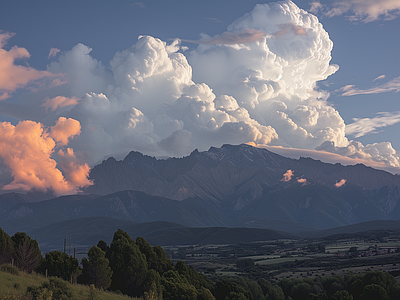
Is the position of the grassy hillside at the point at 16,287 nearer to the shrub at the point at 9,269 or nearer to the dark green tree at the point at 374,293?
the shrub at the point at 9,269

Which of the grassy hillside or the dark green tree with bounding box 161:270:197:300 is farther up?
the grassy hillside

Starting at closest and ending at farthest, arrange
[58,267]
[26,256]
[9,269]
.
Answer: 1. [9,269]
2. [26,256]
3. [58,267]

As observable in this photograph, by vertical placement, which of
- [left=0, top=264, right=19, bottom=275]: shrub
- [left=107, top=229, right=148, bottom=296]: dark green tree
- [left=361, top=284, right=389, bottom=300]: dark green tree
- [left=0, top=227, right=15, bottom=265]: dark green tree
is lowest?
[left=361, top=284, right=389, bottom=300]: dark green tree

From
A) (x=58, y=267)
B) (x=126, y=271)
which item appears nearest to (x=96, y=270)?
(x=58, y=267)

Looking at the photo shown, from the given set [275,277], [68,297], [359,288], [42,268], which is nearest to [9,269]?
[68,297]

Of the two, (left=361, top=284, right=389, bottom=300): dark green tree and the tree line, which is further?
(left=361, top=284, right=389, bottom=300): dark green tree

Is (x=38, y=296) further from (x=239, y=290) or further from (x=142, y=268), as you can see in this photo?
(x=239, y=290)

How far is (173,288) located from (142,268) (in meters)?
9.40

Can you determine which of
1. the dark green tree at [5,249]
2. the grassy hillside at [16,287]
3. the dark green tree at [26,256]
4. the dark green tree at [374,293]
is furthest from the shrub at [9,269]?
the dark green tree at [374,293]

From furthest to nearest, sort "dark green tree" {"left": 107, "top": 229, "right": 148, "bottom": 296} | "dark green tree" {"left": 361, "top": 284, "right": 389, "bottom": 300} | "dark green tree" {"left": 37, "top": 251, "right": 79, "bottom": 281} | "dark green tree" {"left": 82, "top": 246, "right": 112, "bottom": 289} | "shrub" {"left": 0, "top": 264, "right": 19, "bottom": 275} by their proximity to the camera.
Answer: "dark green tree" {"left": 361, "top": 284, "right": 389, "bottom": 300} < "dark green tree" {"left": 107, "top": 229, "right": 148, "bottom": 296} < "dark green tree" {"left": 37, "top": 251, "right": 79, "bottom": 281} < "dark green tree" {"left": 82, "top": 246, "right": 112, "bottom": 289} < "shrub" {"left": 0, "top": 264, "right": 19, "bottom": 275}

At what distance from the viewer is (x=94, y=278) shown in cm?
6588

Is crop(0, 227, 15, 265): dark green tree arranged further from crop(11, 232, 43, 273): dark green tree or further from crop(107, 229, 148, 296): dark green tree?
crop(107, 229, 148, 296): dark green tree

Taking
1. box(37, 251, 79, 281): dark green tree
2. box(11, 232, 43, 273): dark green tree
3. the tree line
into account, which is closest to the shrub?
the tree line

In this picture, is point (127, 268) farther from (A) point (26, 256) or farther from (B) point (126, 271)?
(A) point (26, 256)
